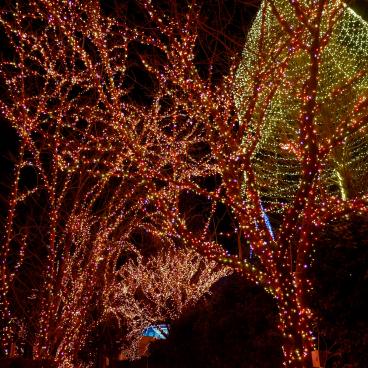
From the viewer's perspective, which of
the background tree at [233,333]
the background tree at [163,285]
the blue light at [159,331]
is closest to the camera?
the background tree at [233,333]

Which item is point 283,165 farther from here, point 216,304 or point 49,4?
point 49,4

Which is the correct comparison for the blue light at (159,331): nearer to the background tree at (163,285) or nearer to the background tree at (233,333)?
the background tree at (163,285)

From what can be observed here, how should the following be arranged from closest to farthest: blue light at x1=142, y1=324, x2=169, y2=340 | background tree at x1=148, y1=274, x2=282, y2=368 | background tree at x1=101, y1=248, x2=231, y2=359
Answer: background tree at x1=148, y1=274, x2=282, y2=368, background tree at x1=101, y1=248, x2=231, y2=359, blue light at x1=142, y1=324, x2=169, y2=340

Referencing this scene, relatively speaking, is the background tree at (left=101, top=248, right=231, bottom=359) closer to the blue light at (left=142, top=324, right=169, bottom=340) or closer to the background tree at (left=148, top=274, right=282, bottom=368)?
the blue light at (left=142, top=324, right=169, bottom=340)

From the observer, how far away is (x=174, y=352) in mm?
10531

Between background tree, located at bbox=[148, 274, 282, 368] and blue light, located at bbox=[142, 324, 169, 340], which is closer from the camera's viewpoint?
background tree, located at bbox=[148, 274, 282, 368]

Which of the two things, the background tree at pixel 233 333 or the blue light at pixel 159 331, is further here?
the blue light at pixel 159 331

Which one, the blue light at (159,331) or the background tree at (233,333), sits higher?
the blue light at (159,331)

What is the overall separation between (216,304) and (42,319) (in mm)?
2966

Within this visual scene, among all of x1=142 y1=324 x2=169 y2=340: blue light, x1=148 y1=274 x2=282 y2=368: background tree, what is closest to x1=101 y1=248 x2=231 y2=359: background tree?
x1=142 y1=324 x2=169 y2=340: blue light

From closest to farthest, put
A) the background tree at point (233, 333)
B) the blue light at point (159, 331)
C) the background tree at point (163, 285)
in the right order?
the background tree at point (233, 333)
the background tree at point (163, 285)
the blue light at point (159, 331)

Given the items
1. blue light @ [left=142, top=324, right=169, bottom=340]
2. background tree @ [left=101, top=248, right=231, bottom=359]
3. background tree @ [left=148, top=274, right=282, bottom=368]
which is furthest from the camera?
blue light @ [left=142, top=324, right=169, bottom=340]

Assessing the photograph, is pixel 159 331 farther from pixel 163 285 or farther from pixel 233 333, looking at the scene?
pixel 233 333

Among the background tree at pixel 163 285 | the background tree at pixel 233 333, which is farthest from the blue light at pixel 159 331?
the background tree at pixel 233 333
